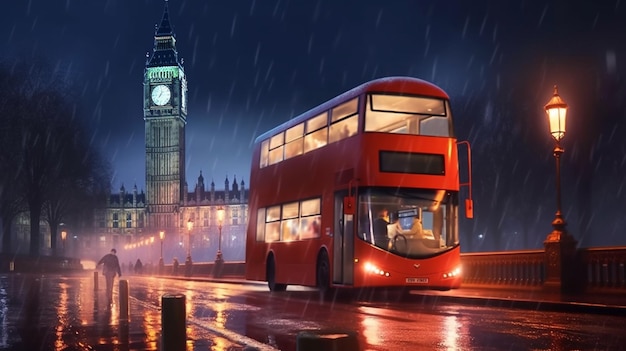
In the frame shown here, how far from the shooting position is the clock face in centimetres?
14438

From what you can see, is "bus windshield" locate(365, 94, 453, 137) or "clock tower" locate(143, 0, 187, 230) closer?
"bus windshield" locate(365, 94, 453, 137)

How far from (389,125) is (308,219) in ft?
10.9

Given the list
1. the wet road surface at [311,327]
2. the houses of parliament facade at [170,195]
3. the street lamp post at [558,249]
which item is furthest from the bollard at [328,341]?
the houses of parliament facade at [170,195]

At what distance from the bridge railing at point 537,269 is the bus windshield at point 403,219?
3242 mm

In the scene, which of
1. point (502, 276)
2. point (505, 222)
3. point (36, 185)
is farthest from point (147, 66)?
point (502, 276)

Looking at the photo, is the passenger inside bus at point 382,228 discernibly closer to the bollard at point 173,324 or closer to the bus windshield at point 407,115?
the bus windshield at point 407,115

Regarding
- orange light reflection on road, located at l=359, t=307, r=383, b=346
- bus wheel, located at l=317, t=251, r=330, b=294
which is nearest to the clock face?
bus wheel, located at l=317, t=251, r=330, b=294

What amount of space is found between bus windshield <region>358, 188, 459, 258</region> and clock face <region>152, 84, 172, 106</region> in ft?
433

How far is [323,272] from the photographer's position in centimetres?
1722

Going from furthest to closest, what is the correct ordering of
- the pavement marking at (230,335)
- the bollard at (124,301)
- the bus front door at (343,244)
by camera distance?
1. the bus front door at (343,244)
2. the bollard at (124,301)
3. the pavement marking at (230,335)

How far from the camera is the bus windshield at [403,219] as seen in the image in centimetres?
1578

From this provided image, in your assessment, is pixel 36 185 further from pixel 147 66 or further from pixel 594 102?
pixel 147 66

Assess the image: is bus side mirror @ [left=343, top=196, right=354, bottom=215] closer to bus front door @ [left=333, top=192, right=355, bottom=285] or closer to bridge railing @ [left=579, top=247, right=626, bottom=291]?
bus front door @ [left=333, top=192, right=355, bottom=285]

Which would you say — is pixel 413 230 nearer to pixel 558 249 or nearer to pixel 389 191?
pixel 389 191
